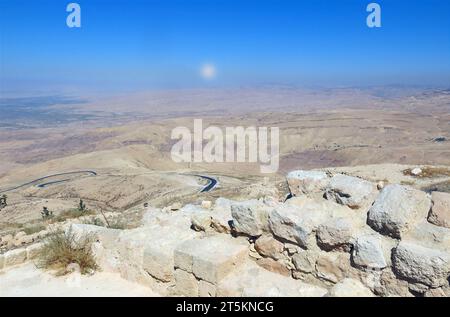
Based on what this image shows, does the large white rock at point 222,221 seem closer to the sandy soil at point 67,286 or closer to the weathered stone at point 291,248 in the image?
the weathered stone at point 291,248

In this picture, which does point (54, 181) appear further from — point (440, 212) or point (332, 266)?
point (440, 212)

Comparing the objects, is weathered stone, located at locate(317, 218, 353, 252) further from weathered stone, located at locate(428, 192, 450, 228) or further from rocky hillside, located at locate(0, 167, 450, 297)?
weathered stone, located at locate(428, 192, 450, 228)

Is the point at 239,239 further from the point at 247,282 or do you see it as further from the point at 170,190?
the point at 170,190

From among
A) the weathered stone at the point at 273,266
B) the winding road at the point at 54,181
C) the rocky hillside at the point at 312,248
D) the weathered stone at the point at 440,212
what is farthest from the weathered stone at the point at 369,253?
the winding road at the point at 54,181

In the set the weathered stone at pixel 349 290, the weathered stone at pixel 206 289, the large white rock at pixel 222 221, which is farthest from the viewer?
the large white rock at pixel 222 221

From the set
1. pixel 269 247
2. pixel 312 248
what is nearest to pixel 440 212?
pixel 312 248
